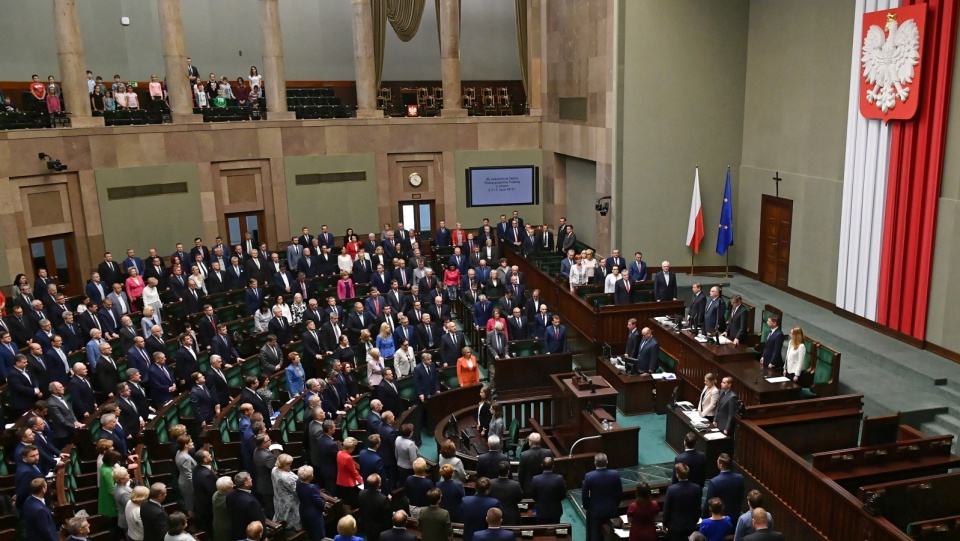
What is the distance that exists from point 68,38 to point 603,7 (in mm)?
10975

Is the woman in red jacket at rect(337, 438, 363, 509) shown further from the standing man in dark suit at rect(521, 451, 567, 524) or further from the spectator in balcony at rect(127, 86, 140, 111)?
the spectator in balcony at rect(127, 86, 140, 111)

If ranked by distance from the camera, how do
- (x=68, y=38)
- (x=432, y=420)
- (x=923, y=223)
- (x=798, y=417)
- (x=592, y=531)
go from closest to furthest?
1. (x=592, y=531)
2. (x=798, y=417)
3. (x=432, y=420)
4. (x=923, y=223)
5. (x=68, y=38)

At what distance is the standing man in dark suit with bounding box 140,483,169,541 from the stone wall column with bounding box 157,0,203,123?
12218 mm

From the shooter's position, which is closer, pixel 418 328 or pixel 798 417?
pixel 798 417

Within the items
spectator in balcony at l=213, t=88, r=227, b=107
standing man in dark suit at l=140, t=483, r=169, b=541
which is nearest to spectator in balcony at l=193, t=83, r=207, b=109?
spectator in balcony at l=213, t=88, r=227, b=107

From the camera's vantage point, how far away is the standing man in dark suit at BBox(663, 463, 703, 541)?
659 cm

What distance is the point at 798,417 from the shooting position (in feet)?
28.1

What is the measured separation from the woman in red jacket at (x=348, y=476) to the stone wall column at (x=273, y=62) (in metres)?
12.1

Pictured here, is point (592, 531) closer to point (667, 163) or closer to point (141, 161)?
point (667, 163)

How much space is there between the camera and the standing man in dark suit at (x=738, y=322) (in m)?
10.8

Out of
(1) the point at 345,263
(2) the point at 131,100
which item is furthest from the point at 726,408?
(2) the point at 131,100

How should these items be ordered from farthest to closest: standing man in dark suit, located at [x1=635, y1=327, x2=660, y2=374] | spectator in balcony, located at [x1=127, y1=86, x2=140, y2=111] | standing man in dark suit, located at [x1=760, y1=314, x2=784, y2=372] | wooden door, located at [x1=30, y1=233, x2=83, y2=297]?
spectator in balcony, located at [x1=127, y1=86, x2=140, y2=111] → wooden door, located at [x1=30, y1=233, x2=83, y2=297] → standing man in dark suit, located at [x1=635, y1=327, x2=660, y2=374] → standing man in dark suit, located at [x1=760, y1=314, x2=784, y2=372]

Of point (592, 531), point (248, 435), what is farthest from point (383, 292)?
point (592, 531)

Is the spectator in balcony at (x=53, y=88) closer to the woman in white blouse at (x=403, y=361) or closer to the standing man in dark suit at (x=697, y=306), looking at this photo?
the woman in white blouse at (x=403, y=361)
